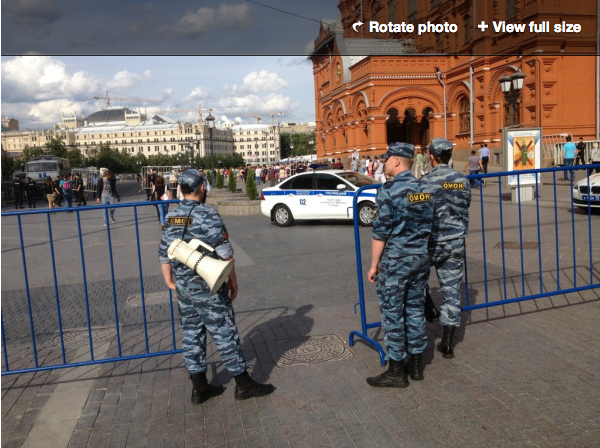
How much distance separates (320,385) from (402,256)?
47.5 inches

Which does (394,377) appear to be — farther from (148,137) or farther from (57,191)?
(148,137)

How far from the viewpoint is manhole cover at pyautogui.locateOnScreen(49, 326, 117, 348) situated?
596 centimetres

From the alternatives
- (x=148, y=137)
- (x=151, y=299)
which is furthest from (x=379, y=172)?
(x=148, y=137)

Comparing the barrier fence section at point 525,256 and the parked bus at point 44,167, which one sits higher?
the parked bus at point 44,167

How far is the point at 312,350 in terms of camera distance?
17.6 ft

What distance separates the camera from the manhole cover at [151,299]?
7.57m

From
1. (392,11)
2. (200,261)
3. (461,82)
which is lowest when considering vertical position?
(200,261)

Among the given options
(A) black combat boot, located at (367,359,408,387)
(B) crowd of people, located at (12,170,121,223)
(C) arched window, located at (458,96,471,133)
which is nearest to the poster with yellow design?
(A) black combat boot, located at (367,359,408,387)

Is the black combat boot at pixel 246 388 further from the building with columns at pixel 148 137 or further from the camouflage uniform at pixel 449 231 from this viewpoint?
the building with columns at pixel 148 137

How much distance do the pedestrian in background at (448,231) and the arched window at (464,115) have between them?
31538 mm

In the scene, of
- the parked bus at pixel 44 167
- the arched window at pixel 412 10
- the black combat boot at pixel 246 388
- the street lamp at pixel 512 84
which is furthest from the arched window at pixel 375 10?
the parked bus at pixel 44 167

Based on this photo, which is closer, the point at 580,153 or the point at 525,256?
the point at 525,256

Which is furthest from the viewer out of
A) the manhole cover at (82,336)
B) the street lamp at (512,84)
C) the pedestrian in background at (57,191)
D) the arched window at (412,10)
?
the pedestrian in background at (57,191)

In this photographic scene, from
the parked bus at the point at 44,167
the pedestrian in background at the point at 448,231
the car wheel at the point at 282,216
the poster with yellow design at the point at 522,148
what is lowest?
the car wheel at the point at 282,216
